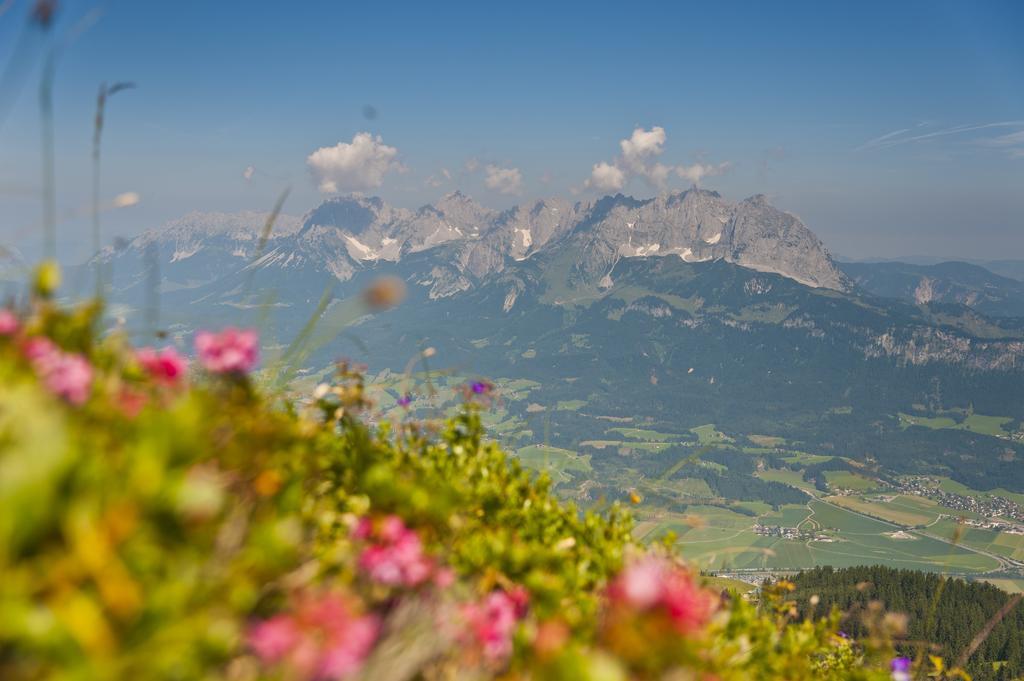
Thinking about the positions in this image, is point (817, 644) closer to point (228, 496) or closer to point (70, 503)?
point (228, 496)

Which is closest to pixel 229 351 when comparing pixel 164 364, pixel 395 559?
A: pixel 164 364

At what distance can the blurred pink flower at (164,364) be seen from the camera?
359 cm

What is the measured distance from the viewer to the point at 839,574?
133375mm

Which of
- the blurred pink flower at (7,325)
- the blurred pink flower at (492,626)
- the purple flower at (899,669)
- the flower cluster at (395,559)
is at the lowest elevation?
the purple flower at (899,669)

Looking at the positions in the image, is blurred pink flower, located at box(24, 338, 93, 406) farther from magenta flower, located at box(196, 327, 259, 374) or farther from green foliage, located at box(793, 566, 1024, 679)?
green foliage, located at box(793, 566, 1024, 679)

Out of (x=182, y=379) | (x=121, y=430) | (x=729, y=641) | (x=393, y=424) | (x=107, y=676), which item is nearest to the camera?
(x=107, y=676)

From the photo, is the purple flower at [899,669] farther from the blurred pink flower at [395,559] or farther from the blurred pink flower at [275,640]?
the blurred pink flower at [275,640]

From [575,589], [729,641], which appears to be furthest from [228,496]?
[729,641]

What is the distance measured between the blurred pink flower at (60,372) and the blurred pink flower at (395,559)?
51.0 inches

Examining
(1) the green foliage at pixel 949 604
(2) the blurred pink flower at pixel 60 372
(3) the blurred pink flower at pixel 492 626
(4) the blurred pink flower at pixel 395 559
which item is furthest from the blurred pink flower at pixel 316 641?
(1) the green foliage at pixel 949 604

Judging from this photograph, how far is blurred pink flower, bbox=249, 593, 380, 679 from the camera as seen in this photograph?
1977 mm

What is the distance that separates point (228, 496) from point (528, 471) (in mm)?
3507

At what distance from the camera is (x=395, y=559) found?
2.77 meters

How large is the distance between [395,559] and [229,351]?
1.49 meters
